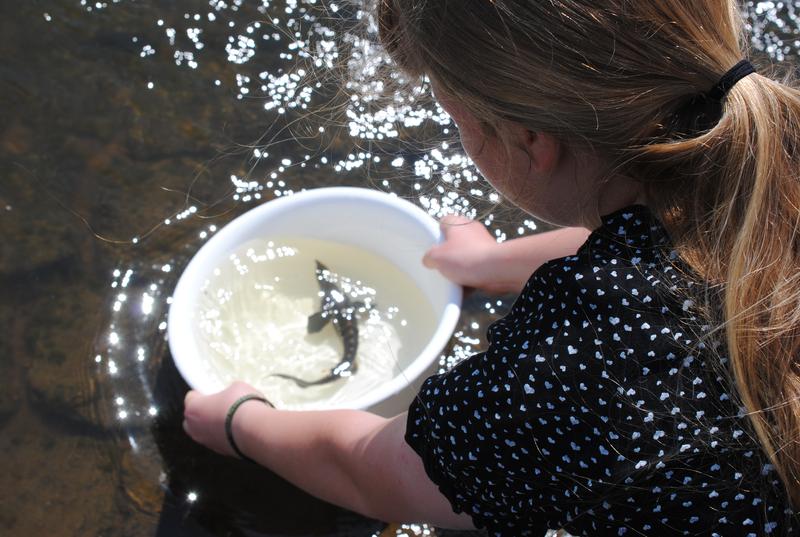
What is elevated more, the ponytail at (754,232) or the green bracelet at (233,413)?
the ponytail at (754,232)

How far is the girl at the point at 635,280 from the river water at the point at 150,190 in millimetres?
403

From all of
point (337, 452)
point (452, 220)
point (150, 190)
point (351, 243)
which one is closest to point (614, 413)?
point (337, 452)

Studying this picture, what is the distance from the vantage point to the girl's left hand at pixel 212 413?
195 centimetres

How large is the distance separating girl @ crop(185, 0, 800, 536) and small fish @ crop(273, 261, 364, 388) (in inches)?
37.8

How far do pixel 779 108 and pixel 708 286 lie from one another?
285 mm

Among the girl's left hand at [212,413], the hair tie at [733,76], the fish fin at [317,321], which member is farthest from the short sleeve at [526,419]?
the fish fin at [317,321]

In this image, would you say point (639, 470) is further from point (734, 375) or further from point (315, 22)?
point (315, 22)

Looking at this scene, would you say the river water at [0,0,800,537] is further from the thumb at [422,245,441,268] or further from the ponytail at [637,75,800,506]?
the ponytail at [637,75,800,506]

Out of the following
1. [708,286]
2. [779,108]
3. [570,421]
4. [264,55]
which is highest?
[264,55]

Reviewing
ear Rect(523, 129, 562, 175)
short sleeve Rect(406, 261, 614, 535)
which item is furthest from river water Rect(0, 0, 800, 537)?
short sleeve Rect(406, 261, 614, 535)

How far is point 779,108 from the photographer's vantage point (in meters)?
1.19

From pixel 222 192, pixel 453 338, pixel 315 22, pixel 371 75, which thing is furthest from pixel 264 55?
pixel 371 75

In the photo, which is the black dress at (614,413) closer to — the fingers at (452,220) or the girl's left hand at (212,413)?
the girl's left hand at (212,413)

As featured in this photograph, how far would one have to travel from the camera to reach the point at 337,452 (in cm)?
174
